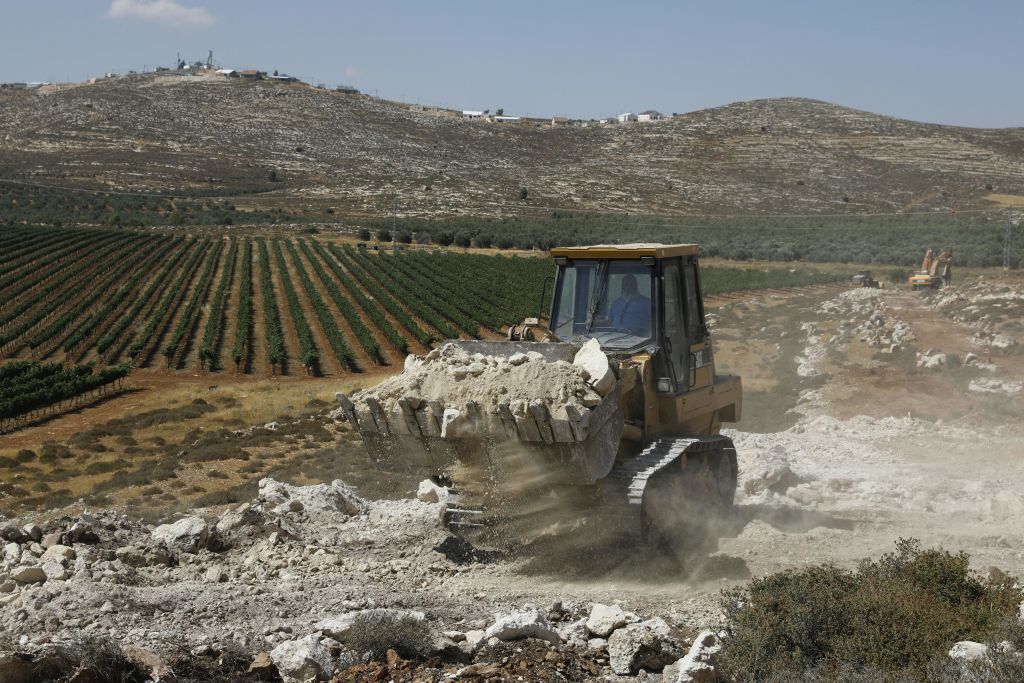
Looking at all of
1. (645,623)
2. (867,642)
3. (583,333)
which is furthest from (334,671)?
(583,333)

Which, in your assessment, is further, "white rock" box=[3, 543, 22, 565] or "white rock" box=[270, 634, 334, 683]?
"white rock" box=[3, 543, 22, 565]

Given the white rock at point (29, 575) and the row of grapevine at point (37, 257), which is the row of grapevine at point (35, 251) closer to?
the row of grapevine at point (37, 257)

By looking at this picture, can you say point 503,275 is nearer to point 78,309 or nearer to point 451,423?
point 78,309

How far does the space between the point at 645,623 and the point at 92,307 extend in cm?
4054

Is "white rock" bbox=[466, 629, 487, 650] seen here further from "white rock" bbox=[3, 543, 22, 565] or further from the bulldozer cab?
"white rock" bbox=[3, 543, 22, 565]

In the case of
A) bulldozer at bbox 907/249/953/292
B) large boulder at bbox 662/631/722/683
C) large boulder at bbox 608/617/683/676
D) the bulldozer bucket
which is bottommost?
large boulder at bbox 608/617/683/676

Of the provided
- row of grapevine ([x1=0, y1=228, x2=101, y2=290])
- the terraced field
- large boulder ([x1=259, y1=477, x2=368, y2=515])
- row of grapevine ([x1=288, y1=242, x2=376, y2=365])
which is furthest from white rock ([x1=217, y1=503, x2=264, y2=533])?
row of grapevine ([x1=0, y1=228, x2=101, y2=290])

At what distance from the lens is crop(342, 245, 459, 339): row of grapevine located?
38572 millimetres

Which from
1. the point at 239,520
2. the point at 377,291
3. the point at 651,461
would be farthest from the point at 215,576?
the point at 377,291

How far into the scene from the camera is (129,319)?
3972 centimetres

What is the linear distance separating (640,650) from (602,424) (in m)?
2.34

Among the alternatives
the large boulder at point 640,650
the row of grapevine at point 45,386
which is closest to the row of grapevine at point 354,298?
the row of grapevine at point 45,386

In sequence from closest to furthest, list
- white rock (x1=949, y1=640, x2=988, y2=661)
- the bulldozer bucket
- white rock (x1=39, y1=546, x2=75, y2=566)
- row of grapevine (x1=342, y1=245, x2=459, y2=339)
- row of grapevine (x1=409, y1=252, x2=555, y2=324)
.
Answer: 1. white rock (x1=949, y1=640, x2=988, y2=661)
2. the bulldozer bucket
3. white rock (x1=39, y1=546, x2=75, y2=566)
4. row of grapevine (x1=342, y1=245, x2=459, y2=339)
5. row of grapevine (x1=409, y1=252, x2=555, y2=324)

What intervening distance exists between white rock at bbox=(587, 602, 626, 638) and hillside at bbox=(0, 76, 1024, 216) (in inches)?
2791
